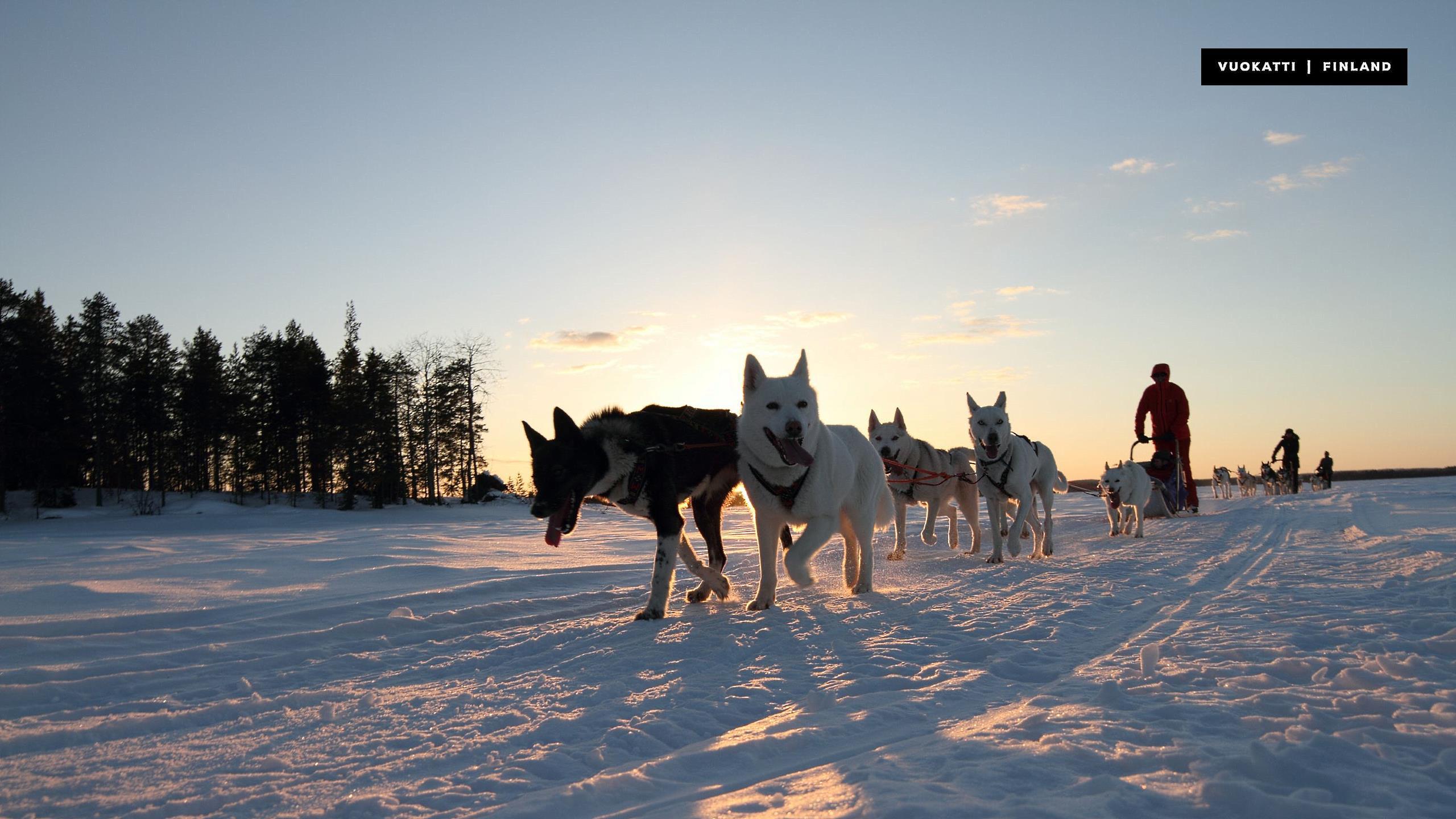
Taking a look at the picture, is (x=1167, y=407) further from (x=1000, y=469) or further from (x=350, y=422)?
(x=350, y=422)

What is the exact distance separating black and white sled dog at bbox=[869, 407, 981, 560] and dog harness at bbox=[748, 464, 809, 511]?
15.2ft

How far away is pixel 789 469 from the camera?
5.70 meters

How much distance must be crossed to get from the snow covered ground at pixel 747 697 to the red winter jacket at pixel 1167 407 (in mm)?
8415

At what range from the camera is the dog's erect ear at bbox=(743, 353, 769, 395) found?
591 cm

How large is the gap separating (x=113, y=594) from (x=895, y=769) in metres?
6.40

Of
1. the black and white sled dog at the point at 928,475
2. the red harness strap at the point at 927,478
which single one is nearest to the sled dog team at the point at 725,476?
the red harness strap at the point at 927,478

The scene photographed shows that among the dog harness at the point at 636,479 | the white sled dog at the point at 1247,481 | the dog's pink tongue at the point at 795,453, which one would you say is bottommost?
the white sled dog at the point at 1247,481

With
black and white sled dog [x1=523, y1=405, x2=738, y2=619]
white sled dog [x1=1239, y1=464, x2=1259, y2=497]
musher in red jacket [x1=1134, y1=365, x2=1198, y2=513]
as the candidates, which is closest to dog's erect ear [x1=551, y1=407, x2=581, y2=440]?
black and white sled dog [x1=523, y1=405, x2=738, y2=619]

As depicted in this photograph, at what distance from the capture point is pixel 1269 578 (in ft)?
20.3

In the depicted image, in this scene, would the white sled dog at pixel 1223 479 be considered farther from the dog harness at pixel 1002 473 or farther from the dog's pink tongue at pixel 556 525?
the dog's pink tongue at pixel 556 525

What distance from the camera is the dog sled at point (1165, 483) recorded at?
→ 15055 mm

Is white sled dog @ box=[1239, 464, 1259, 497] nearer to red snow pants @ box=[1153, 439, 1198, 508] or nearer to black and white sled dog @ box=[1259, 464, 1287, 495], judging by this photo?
black and white sled dog @ box=[1259, 464, 1287, 495]

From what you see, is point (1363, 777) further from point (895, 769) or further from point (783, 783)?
point (783, 783)

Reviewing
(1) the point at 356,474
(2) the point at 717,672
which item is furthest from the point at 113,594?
(1) the point at 356,474
